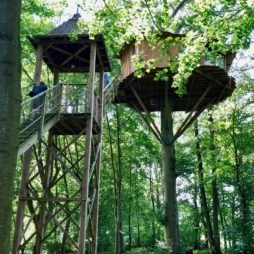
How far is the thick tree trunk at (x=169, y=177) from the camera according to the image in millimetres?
12875

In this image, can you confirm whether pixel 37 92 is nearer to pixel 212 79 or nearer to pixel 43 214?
pixel 43 214

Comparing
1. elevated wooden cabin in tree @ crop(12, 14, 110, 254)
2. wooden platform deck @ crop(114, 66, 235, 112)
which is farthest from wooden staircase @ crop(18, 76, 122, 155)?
wooden platform deck @ crop(114, 66, 235, 112)

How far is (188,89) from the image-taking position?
14.1 m

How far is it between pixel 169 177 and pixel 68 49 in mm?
6643

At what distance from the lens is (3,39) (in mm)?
2857

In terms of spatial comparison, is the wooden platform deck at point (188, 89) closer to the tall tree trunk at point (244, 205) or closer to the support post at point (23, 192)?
the tall tree trunk at point (244, 205)

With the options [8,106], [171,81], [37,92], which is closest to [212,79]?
[171,81]

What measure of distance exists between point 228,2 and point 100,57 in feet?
19.4

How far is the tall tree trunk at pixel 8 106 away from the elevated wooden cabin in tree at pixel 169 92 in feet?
31.2

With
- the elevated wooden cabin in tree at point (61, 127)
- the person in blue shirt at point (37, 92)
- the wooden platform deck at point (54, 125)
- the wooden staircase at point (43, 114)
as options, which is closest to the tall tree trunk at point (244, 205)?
the elevated wooden cabin in tree at point (61, 127)

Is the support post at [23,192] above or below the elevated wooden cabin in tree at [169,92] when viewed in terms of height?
below

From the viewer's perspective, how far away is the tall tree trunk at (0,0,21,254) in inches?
104

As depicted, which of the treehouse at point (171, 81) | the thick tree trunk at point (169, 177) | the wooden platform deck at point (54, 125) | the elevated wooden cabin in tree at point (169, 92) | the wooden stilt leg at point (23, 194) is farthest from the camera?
the thick tree trunk at point (169, 177)

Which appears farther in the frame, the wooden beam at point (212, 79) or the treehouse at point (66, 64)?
the wooden beam at point (212, 79)
